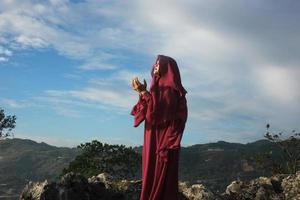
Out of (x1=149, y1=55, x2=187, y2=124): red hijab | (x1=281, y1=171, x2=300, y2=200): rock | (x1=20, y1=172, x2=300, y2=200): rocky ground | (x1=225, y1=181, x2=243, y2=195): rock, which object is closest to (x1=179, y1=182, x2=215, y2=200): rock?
(x1=20, y1=172, x2=300, y2=200): rocky ground

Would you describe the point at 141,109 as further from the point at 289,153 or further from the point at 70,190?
the point at 289,153

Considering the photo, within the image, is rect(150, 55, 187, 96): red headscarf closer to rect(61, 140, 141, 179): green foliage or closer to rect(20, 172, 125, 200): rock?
rect(20, 172, 125, 200): rock

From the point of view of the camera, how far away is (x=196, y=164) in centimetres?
9494

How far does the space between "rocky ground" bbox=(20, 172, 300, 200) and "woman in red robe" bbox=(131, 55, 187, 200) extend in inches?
133

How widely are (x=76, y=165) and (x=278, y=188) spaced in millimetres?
9360

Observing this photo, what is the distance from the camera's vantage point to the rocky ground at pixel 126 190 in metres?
11.8

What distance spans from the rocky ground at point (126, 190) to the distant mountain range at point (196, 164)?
22.3 ft

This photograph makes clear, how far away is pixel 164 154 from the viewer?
28.6 feet

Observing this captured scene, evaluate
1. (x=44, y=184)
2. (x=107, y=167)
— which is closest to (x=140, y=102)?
(x=44, y=184)

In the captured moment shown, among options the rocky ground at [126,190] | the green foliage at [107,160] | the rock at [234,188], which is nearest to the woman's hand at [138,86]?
the rocky ground at [126,190]

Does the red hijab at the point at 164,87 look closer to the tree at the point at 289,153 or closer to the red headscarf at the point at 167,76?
the red headscarf at the point at 167,76

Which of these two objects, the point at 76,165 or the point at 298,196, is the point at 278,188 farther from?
the point at 76,165

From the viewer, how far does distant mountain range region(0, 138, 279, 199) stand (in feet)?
190

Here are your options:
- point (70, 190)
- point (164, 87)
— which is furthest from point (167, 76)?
point (70, 190)
